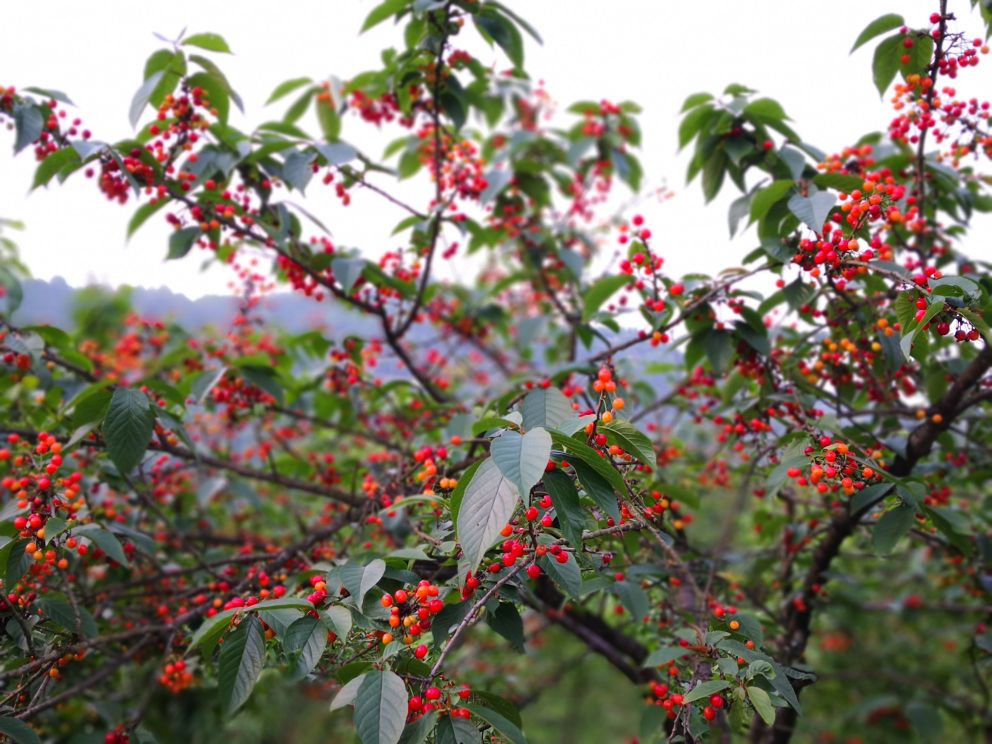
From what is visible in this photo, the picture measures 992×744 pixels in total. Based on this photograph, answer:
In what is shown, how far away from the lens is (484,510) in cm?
146

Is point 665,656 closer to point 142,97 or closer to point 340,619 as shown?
point 340,619

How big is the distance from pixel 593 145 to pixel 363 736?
447cm

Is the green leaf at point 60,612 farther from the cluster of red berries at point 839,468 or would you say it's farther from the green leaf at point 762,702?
the cluster of red berries at point 839,468

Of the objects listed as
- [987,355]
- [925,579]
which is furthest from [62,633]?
[925,579]

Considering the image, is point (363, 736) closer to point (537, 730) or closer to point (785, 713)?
point (785, 713)

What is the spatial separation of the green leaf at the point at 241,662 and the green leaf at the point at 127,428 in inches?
35.0

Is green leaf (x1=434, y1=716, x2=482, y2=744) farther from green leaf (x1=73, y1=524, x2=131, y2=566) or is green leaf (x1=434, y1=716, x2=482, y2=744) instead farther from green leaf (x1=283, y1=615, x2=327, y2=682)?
green leaf (x1=73, y1=524, x2=131, y2=566)

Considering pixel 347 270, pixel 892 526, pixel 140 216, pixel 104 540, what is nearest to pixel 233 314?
pixel 140 216

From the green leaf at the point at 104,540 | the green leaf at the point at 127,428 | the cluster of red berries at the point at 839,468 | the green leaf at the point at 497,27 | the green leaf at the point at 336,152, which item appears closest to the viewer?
the cluster of red berries at the point at 839,468

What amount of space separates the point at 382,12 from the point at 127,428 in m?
2.01

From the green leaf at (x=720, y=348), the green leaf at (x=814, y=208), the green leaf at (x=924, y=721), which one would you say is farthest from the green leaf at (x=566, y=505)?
the green leaf at (x=924, y=721)

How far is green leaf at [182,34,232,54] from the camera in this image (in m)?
2.74

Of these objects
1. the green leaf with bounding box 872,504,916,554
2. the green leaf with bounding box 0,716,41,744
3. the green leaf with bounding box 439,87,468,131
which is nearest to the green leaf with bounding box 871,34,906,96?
the green leaf with bounding box 872,504,916,554

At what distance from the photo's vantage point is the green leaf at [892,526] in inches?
86.3
